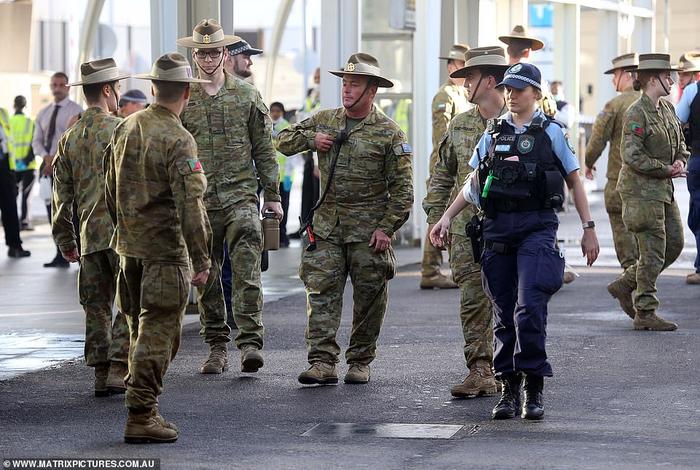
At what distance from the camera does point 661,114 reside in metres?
11.5

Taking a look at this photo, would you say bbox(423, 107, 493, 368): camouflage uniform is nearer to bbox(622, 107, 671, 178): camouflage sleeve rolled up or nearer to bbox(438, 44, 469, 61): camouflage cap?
bbox(622, 107, 671, 178): camouflage sleeve rolled up

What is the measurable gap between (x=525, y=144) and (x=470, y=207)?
1056 millimetres

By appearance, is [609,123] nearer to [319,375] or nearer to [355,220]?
[355,220]

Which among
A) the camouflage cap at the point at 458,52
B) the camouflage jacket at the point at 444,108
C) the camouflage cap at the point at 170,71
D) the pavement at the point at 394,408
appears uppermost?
the camouflage cap at the point at 458,52

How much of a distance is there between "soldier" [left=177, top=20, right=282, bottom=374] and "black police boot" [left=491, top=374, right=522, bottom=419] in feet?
6.09

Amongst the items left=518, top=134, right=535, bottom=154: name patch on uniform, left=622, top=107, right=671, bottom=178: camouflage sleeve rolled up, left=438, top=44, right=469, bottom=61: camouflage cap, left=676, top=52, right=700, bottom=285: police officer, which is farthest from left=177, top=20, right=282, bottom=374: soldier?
left=676, top=52, right=700, bottom=285: police officer

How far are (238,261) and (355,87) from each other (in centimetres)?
124

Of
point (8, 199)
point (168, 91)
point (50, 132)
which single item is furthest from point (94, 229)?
point (8, 199)

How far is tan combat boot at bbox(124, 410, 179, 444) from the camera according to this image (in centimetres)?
724

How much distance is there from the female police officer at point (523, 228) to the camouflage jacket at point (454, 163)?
0.73m

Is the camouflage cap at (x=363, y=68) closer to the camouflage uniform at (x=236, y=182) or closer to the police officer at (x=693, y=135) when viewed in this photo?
the camouflage uniform at (x=236, y=182)

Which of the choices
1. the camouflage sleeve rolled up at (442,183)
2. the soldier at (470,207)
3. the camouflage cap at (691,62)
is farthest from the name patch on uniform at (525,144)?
the camouflage cap at (691,62)

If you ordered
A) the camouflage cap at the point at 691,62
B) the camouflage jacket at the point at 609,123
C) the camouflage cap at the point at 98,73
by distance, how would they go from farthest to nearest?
the camouflage cap at the point at 691,62 < the camouflage jacket at the point at 609,123 < the camouflage cap at the point at 98,73

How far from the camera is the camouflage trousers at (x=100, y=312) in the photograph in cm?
878
